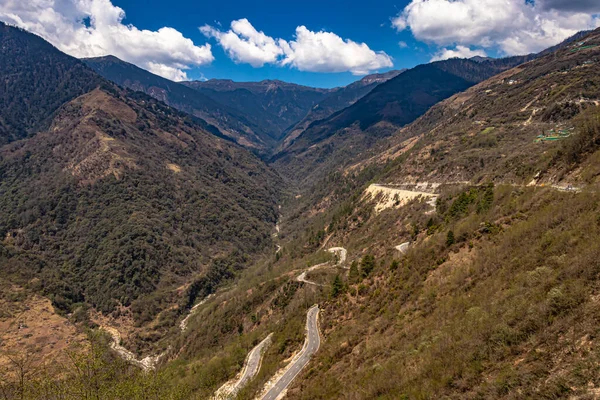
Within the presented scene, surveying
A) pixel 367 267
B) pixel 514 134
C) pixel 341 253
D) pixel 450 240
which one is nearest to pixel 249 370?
pixel 367 267

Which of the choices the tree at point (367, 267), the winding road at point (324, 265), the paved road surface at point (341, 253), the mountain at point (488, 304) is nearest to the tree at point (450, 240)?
the mountain at point (488, 304)

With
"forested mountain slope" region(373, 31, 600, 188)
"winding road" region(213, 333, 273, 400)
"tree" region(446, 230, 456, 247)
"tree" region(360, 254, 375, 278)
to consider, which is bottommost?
"winding road" region(213, 333, 273, 400)

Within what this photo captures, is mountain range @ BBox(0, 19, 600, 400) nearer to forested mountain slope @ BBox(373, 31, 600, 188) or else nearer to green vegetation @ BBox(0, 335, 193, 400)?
green vegetation @ BBox(0, 335, 193, 400)

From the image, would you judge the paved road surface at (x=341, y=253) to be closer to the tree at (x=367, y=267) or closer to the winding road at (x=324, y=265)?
the winding road at (x=324, y=265)

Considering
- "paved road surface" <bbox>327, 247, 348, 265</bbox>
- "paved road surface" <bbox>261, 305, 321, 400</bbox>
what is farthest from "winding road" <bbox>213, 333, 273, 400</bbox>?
"paved road surface" <bbox>327, 247, 348, 265</bbox>

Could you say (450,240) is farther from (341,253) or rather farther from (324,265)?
(341,253)

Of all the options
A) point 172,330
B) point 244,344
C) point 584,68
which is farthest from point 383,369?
point 584,68

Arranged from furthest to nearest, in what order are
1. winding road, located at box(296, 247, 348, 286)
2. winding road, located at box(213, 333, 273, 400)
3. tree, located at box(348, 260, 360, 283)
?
1. winding road, located at box(296, 247, 348, 286)
2. tree, located at box(348, 260, 360, 283)
3. winding road, located at box(213, 333, 273, 400)

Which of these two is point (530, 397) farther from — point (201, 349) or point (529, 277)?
point (201, 349)
